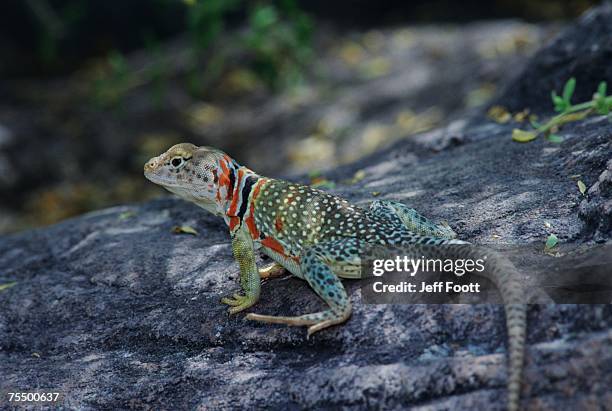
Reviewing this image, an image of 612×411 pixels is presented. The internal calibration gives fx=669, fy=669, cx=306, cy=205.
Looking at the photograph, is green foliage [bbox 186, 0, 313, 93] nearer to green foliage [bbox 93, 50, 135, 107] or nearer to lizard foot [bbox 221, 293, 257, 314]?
green foliage [bbox 93, 50, 135, 107]

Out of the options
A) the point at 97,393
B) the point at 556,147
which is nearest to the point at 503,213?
the point at 556,147

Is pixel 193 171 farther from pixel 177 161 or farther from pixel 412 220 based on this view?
pixel 412 220

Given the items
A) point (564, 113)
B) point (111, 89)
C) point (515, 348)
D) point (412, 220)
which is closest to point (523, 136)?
point (564, 113)

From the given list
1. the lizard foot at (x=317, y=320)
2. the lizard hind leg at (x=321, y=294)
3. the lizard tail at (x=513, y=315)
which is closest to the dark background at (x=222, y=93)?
the lizard hind leg at (x=321, y=294)

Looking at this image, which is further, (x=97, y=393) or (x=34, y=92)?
(x=34, y=92)

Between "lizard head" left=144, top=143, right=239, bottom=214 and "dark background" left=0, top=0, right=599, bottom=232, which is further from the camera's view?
"dark background" left=0, top=0, right=599, bottom=232

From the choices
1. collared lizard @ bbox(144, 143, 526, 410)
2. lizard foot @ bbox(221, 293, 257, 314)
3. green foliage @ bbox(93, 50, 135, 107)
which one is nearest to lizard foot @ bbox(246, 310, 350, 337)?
collared lizard @ bbox(144, 143, 526, 410)

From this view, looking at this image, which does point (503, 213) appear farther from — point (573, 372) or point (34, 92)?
point (34, 92)

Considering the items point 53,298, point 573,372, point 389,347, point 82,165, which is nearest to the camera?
point 573,372
